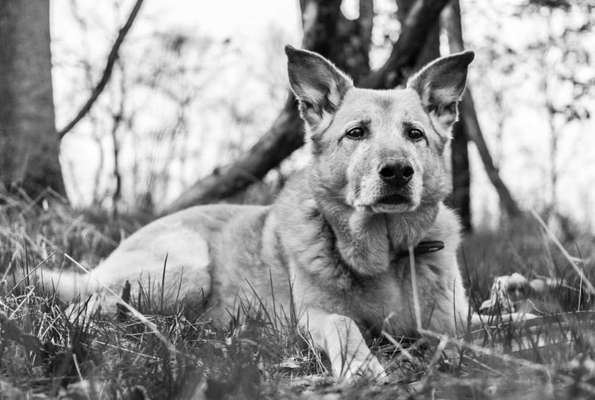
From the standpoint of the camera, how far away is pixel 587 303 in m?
3.61

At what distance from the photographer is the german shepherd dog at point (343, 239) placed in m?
3.49

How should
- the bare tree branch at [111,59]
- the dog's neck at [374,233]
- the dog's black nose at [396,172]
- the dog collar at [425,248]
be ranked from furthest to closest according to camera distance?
the bare tree branch at [111,59]
the dog collar at [425,248]
the dog's neck at [374,233]
the dog's black nose at [396,172]

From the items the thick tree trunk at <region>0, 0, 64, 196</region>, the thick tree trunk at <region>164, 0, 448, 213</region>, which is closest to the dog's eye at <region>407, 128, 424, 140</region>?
the thick tree trunk at <region>164, 0, 448, 213</region>

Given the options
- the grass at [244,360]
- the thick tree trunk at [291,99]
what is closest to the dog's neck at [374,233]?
the grass at [244,360]

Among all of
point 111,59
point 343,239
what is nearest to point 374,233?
point 343,239

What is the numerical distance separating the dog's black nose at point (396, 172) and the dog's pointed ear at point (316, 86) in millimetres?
749

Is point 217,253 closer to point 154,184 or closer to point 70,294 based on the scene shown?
point 70,294

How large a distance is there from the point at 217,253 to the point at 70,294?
94cm

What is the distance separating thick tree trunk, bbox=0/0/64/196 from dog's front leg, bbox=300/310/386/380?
3.37m

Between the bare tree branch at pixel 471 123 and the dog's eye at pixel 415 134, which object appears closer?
the dog's eye at pixel 415 134

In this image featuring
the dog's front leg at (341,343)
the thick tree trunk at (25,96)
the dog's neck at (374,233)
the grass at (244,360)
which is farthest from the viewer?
the thick tree trunk at (25,96)

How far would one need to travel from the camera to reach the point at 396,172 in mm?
3346

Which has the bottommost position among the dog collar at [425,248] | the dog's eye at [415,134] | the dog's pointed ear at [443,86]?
the dog collar at [425,248]

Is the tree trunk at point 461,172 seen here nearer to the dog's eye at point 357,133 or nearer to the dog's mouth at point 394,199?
the dog's eye at point 357,133
